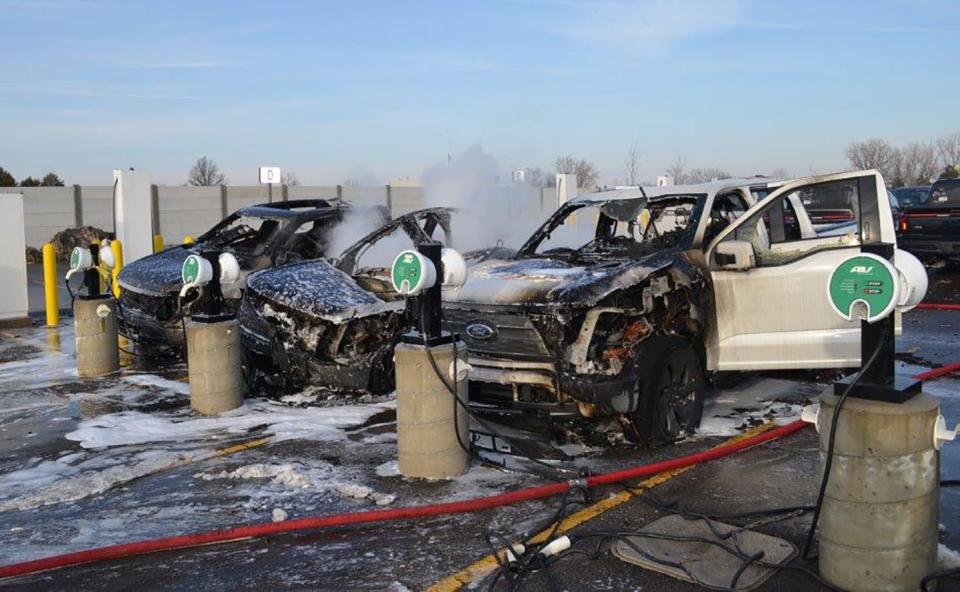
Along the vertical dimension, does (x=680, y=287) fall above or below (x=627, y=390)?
above

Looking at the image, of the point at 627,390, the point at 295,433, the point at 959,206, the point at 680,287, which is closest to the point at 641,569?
the point at 627,390

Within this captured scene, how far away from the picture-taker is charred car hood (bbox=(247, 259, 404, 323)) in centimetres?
750

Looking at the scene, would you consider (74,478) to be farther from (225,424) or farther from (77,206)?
(77,206)

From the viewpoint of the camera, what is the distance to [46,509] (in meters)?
5.27

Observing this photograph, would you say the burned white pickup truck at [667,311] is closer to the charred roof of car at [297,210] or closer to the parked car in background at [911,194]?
the charred roof of car at [297,210]

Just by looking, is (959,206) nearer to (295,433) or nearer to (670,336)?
(670,336)

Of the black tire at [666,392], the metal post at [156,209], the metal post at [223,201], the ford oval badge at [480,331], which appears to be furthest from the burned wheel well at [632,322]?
the metal post at [223,201]

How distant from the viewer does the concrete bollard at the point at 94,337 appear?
948cm

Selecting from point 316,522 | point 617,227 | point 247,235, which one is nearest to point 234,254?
point 247,235

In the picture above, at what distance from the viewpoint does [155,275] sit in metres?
9.66

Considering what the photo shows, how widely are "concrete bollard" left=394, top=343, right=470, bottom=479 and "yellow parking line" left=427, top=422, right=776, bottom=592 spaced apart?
1025 millimetres

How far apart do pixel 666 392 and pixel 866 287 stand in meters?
2.43

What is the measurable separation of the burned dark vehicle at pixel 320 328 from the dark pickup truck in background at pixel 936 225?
38.9ft

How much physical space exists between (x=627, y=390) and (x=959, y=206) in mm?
13068
